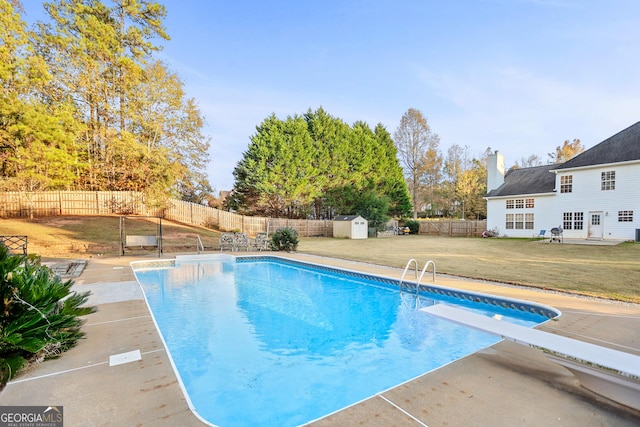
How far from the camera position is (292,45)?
15.1 meters

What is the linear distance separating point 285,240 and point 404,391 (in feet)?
37.4

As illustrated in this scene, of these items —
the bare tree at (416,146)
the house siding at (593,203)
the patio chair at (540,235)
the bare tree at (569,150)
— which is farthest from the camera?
the bare tree at (416,146)

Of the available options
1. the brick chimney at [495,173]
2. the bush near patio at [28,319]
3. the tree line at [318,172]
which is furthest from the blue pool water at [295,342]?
the brick chimney at [495,173]

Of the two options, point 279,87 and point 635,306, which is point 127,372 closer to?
point 635,306

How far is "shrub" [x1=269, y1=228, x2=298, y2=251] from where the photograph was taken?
13531 mm

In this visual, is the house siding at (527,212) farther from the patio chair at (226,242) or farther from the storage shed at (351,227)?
the patio chair at (226,242)

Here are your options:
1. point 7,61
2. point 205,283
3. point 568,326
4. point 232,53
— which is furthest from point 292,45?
point 568,326

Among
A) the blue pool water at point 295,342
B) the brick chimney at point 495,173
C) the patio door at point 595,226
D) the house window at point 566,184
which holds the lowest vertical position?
the blue pool water at point 295,342

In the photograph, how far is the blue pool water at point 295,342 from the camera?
9.99 ft

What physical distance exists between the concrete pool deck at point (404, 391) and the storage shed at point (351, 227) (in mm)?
20471

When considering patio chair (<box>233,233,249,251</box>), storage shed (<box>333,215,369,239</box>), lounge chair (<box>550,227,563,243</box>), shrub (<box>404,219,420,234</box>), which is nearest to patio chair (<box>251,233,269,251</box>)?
patio chair (<box>233,233,249,251</box>)

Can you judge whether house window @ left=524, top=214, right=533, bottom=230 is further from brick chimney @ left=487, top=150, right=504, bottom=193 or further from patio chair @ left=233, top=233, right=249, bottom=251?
patio chair @ left=233, top=233, right=249, bottom=251

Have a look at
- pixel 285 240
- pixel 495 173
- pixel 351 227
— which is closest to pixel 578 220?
pixel 495 173

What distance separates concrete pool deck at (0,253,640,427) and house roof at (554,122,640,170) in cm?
1937
